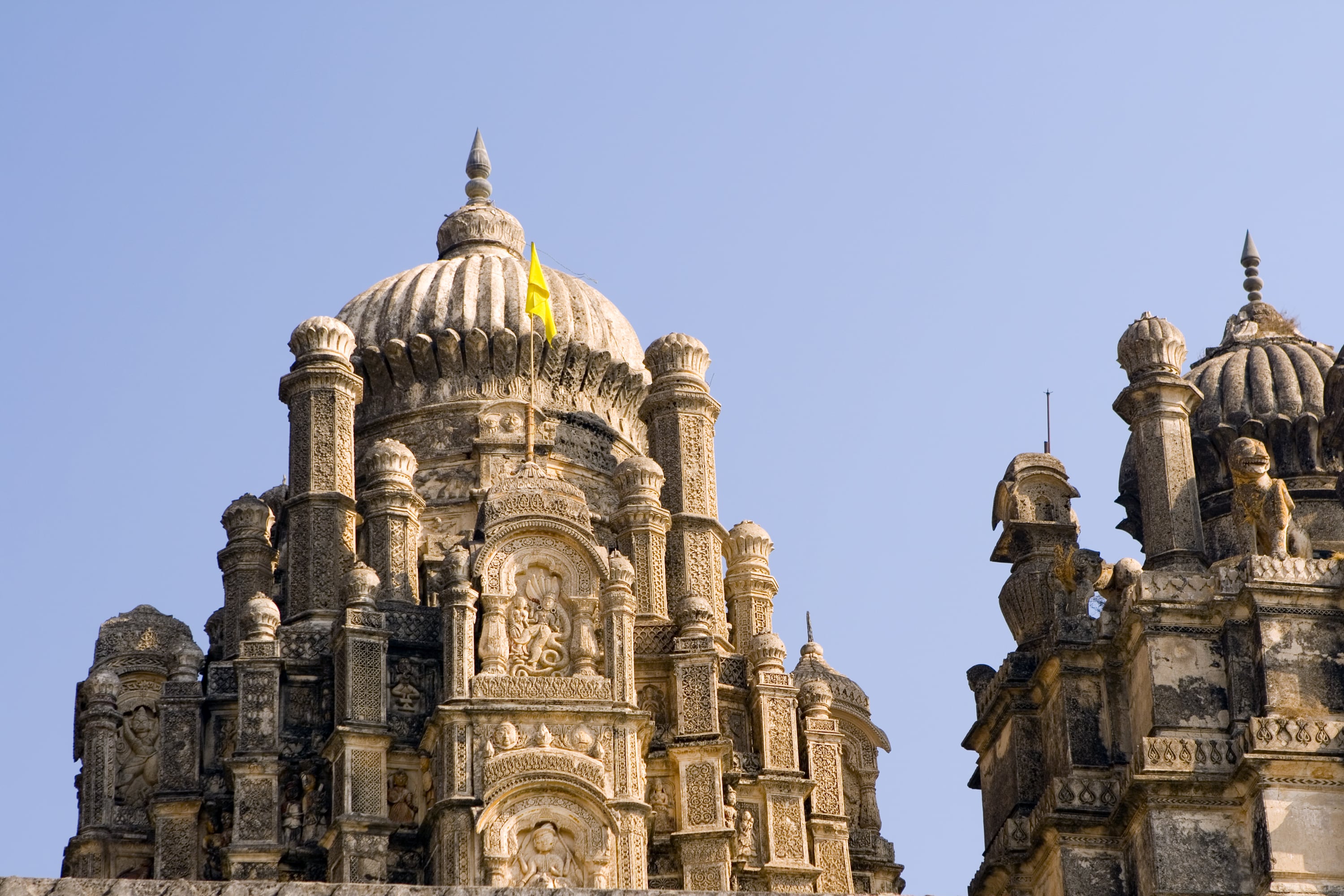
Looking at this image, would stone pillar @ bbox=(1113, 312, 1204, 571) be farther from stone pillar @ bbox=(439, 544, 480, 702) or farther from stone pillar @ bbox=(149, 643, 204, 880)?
stone pillar @ bbox=(149, 643, 204, 880)

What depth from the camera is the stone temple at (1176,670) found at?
130 feet

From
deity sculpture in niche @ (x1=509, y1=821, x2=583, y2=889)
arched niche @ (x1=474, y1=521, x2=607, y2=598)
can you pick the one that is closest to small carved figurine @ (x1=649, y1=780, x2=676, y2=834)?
deity sculpture in niche @ (x1=509, y1=821, x2=583, y2=889)

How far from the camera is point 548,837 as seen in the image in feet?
150

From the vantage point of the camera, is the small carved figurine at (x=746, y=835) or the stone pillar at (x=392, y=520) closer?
the small carved figurine at (x=746, y=835)

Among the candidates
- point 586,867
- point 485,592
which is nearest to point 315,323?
point 485,592

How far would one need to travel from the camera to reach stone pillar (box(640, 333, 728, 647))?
5247 centimetres

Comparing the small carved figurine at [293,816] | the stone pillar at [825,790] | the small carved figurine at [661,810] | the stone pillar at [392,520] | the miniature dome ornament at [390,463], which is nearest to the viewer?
the small carved figurine at [293,816]

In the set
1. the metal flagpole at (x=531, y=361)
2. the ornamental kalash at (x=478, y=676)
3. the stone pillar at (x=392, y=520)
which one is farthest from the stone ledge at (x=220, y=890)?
the metal flagpole at (x=531, y=361)

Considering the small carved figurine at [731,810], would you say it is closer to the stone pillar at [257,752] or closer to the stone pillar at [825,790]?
the stone pillar at [825,790]

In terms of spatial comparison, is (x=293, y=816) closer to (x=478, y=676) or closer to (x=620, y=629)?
(x=478, y=676)

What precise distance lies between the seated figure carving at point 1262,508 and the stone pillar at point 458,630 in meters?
11.5

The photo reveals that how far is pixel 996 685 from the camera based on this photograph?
44250 millimetres

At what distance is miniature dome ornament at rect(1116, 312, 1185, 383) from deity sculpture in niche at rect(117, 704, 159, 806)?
53.6 ft

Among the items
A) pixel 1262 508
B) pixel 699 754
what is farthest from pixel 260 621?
pixel 1262 508
